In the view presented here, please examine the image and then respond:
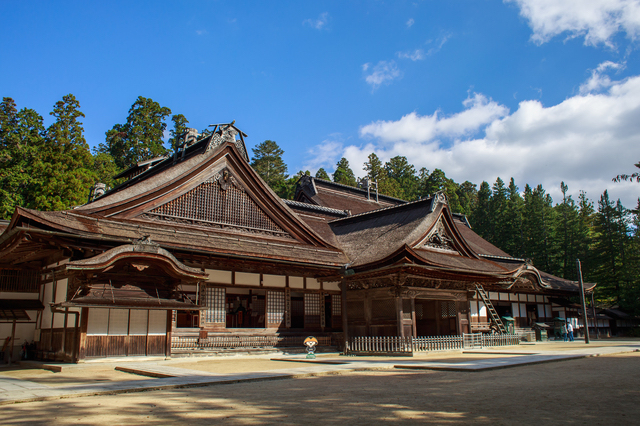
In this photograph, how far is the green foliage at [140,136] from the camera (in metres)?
62.5

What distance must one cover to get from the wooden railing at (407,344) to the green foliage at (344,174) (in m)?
52.6

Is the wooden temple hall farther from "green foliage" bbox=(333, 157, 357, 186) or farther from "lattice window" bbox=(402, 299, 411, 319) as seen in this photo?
"green foliage" bbox=(333, 157, 357, 186)

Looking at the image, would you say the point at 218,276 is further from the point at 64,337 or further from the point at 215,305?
the point at 64,337

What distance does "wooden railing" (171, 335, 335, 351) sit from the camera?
17297mm

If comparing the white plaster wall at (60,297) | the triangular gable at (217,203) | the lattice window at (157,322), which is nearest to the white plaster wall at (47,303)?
the white plaster wall at (60,297)

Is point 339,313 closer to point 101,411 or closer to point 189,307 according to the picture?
point 189,307

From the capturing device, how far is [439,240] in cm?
2305

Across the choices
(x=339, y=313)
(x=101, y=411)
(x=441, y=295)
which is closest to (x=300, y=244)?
(x=339, y=313)

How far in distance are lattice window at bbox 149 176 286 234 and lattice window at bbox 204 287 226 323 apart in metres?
2.92

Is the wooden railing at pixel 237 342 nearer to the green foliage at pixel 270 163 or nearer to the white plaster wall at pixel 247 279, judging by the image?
the white plaster wall at pixel 247 279

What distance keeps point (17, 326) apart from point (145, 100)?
53.4 metres

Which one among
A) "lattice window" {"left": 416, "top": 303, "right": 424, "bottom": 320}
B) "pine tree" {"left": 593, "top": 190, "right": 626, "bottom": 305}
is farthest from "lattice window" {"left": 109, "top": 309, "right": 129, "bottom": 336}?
"pine tree" {"left": 593, "top": 190, "right": 626, "bottom": 305}

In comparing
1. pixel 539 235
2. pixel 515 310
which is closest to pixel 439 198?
pixel 515 310

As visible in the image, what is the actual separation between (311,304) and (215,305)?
5000mm
